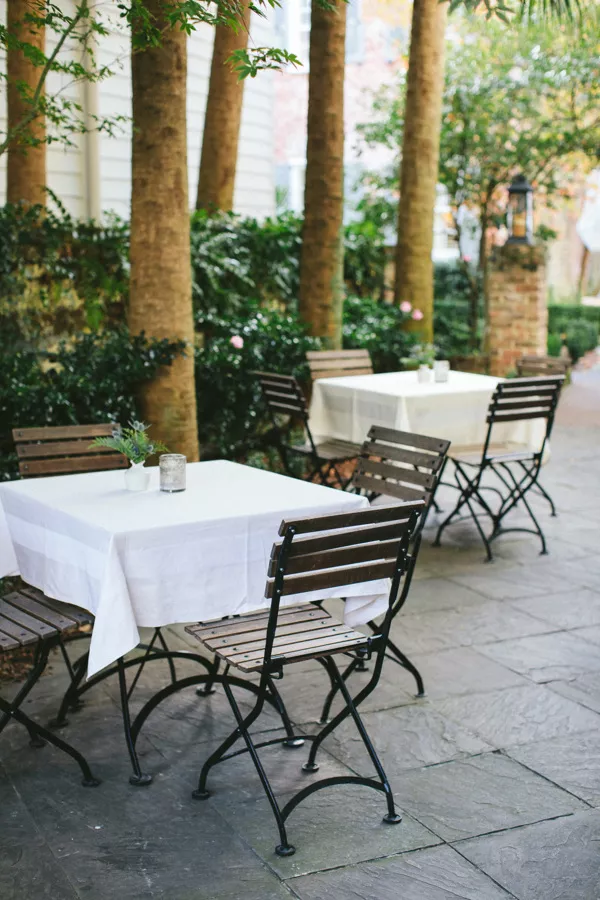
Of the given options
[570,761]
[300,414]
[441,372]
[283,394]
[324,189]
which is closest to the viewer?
[570,761]

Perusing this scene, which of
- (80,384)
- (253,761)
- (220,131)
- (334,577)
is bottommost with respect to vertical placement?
(253,761)

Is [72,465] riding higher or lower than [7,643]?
higher

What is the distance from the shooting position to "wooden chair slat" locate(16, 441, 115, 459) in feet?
16.2

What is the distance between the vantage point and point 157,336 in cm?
666

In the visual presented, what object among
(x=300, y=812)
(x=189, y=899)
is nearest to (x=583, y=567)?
(x=300, y=812)

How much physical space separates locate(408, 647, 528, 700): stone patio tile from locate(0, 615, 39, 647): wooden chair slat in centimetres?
178

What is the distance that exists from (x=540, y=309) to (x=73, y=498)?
9511 mm

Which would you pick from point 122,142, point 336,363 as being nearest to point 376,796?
point 336,363

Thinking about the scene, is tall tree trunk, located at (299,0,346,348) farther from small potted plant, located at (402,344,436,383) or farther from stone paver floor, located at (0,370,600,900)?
stone paver floor, located at (0,370,600,900)

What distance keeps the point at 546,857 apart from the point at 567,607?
102 inches

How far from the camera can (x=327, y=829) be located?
355cm

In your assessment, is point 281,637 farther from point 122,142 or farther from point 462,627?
point 122,142

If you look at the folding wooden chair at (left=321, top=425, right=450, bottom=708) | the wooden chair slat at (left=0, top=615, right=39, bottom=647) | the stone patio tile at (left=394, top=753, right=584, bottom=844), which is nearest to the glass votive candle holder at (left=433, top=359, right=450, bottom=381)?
the folding wooden chair at (left=321, top=425, right=450, bottom=708)

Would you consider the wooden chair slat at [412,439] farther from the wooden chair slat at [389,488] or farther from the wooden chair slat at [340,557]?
the wooden chair slat at [340,557]
